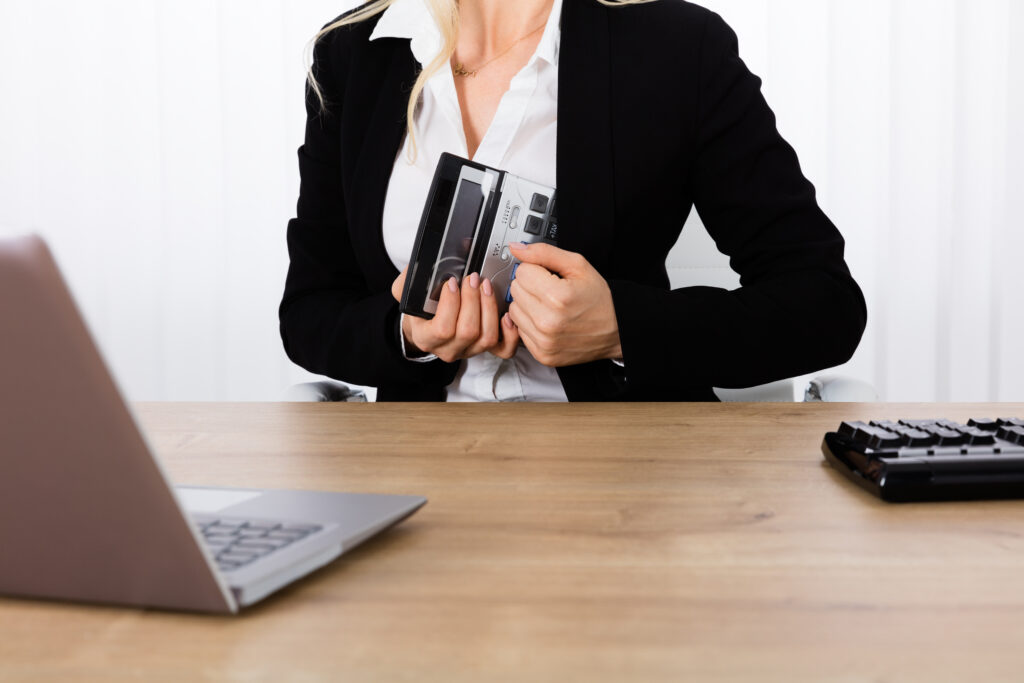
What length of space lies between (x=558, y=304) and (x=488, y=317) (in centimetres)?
8

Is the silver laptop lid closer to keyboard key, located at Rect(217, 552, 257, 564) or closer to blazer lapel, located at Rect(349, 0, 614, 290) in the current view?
keyboard key, located at Rect(217, 552, 257, 564)

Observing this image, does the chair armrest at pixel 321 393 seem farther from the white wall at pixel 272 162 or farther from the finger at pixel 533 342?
the white wall at pixel 272 162

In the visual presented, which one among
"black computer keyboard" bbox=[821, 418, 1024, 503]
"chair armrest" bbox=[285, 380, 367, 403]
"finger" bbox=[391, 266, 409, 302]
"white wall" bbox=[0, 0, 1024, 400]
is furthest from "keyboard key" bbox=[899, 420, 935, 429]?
"white wall" bbox=[0, 0, 1024, 400]

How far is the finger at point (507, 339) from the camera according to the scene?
90 cm

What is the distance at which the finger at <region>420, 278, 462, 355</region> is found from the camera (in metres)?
0.86

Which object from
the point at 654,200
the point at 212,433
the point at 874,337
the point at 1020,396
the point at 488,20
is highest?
the point at 488,20

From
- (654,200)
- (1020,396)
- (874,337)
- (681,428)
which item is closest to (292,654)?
(681,428)

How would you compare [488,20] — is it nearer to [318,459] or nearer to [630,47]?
→ [630,47]

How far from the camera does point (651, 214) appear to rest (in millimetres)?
1098

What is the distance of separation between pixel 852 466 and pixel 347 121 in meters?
0.85

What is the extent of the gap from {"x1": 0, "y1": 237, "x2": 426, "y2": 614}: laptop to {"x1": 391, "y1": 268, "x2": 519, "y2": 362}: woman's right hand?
48cm

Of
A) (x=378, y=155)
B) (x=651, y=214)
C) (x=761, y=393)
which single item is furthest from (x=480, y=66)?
(x=761, y=393)

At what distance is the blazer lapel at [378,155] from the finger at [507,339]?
10.0 inches

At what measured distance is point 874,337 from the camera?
2.21 m
